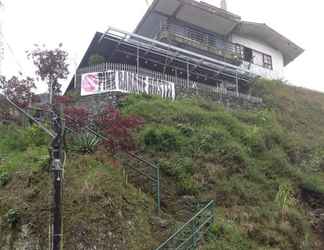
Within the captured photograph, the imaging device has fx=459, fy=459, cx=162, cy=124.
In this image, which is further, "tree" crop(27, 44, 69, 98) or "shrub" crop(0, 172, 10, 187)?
"tree" crop(27, 44, 69, 98)

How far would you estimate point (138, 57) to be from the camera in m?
22.7

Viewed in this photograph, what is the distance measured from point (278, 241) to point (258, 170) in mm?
3912

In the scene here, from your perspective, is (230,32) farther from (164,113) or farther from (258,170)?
(258,170)

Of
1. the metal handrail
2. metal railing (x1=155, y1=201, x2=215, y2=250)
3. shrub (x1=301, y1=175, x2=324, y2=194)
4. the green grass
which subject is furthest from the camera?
the metal handrail

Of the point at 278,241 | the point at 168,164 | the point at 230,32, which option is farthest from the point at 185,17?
the point at 278,241

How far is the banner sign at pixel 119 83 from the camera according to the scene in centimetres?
1997

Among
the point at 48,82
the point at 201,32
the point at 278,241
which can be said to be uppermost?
the point at 201,32

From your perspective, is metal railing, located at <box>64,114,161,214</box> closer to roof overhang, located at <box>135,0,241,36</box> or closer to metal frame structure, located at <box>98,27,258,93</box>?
metal frame structure, located at <box>98,27,258,93</box>

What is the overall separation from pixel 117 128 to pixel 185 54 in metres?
Result: 9.54

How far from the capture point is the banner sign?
65.5 ft

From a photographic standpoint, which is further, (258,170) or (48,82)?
(48,82)

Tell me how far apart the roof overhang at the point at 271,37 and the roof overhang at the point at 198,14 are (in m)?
1.28

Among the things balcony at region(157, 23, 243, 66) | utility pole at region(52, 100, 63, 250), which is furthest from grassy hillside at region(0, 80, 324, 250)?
balcony at region(157, 23, 243, 66)

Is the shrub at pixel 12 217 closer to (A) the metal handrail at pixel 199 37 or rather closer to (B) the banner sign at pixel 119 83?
(B) the banner sign at pixel 119 83
